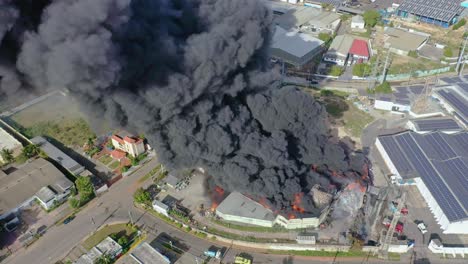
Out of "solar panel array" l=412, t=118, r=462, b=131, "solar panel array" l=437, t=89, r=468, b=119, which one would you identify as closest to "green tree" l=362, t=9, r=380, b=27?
"solar panel array" l=437, t=89, r=468, b=119

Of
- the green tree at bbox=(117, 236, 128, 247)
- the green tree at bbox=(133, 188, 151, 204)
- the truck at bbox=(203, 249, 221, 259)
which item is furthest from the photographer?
the green tree at bbox=(133, 188, 151, 204)

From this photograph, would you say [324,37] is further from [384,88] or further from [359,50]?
[384,88]

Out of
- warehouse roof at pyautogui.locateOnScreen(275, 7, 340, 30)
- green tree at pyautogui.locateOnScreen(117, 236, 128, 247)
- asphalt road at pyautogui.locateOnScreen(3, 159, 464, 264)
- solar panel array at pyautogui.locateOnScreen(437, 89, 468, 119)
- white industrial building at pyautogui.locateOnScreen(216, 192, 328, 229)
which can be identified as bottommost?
asphalt road at pyautogui.locateOnScreen(3, 159, 464, 264)

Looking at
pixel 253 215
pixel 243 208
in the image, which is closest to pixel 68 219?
pixel 243 208

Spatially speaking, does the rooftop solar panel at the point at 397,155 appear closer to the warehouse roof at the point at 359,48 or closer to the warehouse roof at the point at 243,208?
the warehouse roof at the point at 243,208

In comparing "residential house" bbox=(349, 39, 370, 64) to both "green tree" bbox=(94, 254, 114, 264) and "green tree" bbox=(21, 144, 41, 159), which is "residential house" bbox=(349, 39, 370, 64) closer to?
"green tree" bbox=(21, 144, 41, 159)

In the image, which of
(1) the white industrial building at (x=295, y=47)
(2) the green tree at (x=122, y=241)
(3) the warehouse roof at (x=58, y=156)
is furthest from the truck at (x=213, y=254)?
(1) the white industrial building at (x=295, y=47)
